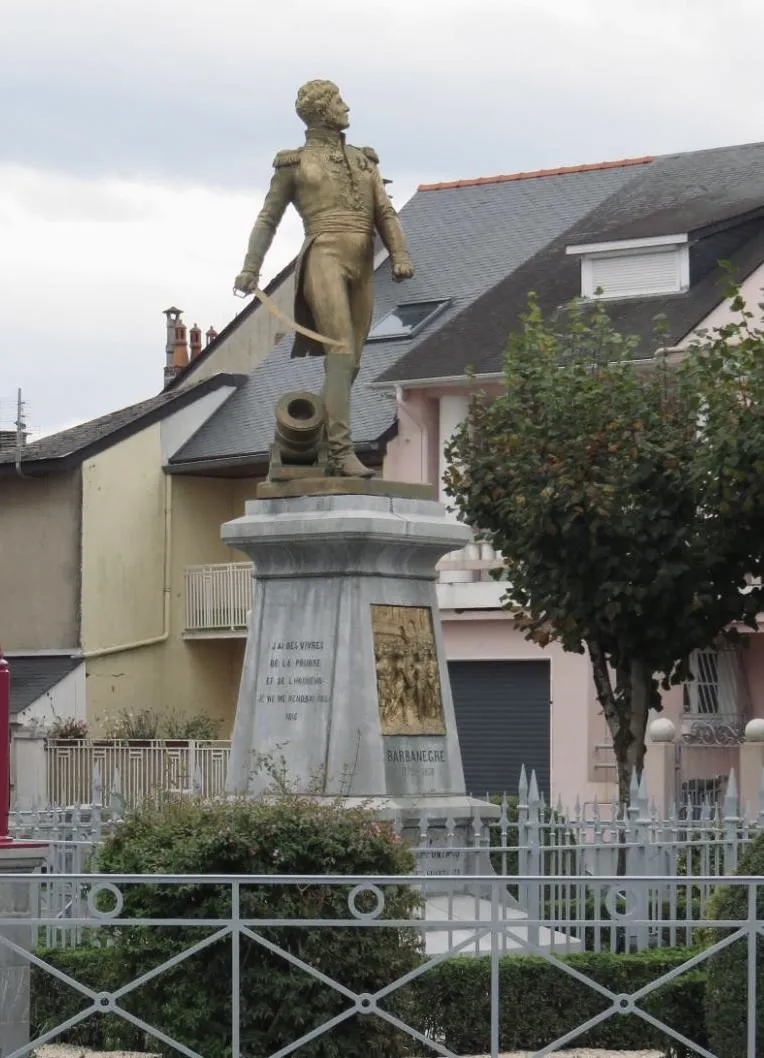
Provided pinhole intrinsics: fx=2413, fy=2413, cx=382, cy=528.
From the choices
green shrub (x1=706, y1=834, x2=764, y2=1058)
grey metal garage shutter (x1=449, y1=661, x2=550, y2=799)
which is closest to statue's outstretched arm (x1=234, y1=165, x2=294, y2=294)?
green shrub (x1=706, y1=834, x2=764, y2=1058)

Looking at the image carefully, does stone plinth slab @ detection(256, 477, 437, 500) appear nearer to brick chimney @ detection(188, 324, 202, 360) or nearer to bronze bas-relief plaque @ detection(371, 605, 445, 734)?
bronze bas-relief plaque @ detection(371, 605, 445, 734)

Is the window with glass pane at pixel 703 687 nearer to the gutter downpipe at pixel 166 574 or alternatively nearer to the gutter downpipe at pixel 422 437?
the gutter downpipe at pixel 422 437

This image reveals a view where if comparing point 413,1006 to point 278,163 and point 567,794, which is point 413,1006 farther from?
point 567,794

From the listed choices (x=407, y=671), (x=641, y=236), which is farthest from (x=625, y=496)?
(x=641, y=236)

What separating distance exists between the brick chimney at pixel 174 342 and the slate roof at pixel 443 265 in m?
4.56

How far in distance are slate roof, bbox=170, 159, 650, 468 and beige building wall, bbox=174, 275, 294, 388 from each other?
684mm

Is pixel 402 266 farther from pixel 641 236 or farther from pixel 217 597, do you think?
pixel 217 597

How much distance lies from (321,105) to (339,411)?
1999mm

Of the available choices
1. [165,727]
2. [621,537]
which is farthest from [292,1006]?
[165,727]

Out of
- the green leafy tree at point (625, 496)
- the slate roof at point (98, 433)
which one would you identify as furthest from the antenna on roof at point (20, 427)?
the green leafy tree at point (625, 496)

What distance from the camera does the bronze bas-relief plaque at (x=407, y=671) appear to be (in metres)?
15.0

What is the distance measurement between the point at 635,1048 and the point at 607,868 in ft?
9.02

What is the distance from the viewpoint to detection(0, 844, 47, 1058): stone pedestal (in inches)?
416

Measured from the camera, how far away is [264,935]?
10789 mm
